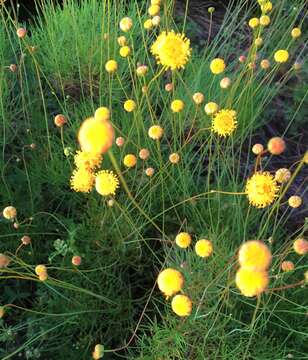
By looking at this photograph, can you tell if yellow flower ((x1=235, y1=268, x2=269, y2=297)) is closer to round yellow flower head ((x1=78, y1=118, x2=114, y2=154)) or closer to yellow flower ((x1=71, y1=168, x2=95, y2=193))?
round yellow flower head ((x1=78, y1=118, x2=114, y2=154))

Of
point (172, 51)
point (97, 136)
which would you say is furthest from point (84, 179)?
point (97, 136)

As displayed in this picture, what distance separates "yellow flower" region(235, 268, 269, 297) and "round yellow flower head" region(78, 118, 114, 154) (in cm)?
28

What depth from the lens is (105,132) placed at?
24.6 inches

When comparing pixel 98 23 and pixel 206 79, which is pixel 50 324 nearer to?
pixel 206 79

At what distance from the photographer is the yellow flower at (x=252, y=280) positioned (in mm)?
700

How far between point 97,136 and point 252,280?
1.07 feet

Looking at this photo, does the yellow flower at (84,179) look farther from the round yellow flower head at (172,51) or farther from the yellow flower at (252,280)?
the yellow flower at (252,280)

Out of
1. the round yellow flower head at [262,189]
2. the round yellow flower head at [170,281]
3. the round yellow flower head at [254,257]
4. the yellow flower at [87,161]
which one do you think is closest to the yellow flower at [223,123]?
the round yellow flower head at [262,189]

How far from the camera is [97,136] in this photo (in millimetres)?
629

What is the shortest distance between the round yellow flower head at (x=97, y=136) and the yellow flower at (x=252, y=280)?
0.92 ft

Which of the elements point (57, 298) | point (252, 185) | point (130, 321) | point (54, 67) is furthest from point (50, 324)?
point (54, 67)

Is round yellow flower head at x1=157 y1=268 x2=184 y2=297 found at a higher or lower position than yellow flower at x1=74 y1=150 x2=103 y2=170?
lower

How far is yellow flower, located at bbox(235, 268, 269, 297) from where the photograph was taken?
70 cm

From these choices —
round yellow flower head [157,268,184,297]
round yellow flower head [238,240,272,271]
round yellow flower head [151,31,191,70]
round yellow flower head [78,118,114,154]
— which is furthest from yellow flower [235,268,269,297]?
round yellow flower head [151,31,191,70]
